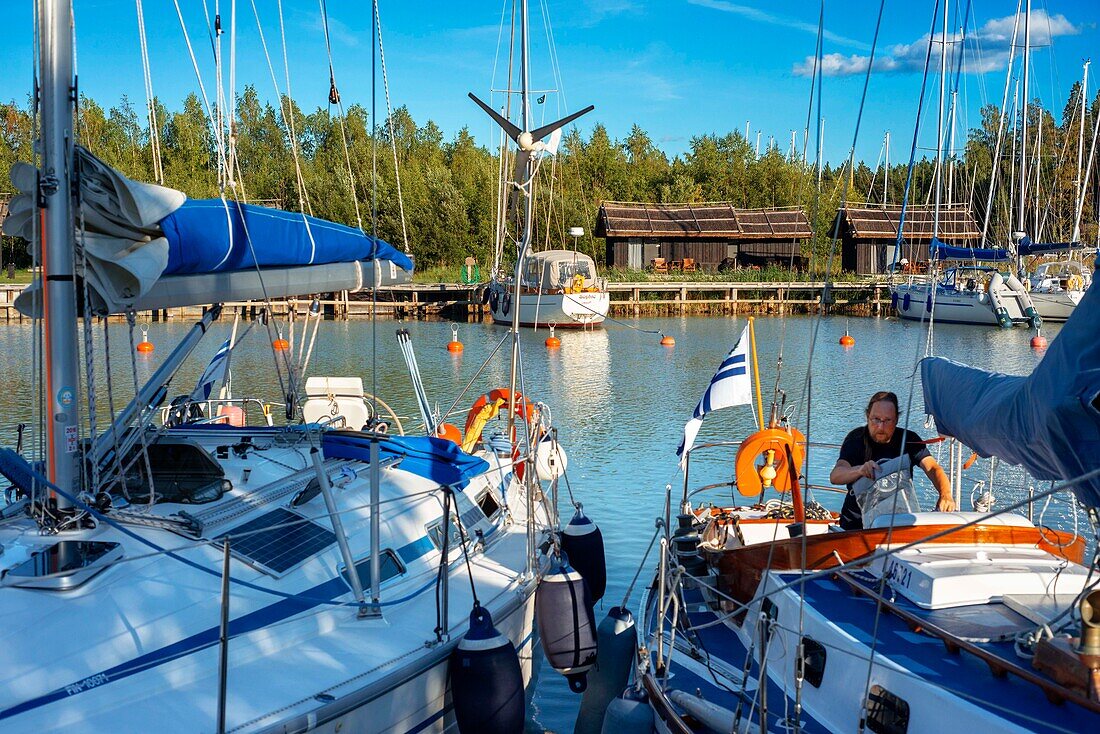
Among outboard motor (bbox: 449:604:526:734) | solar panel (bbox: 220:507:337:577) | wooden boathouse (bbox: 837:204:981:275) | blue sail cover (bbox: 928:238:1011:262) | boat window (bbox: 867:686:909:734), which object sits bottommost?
outboard motor (bbox: 449:604:526:734)

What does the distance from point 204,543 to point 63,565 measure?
1.12 metres

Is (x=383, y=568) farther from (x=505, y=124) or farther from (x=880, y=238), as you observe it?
(x=880, y=238)

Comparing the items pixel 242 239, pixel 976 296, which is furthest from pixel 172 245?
pixel 976 296

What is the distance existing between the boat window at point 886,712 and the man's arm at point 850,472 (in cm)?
208

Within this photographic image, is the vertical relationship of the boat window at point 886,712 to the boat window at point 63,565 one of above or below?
below

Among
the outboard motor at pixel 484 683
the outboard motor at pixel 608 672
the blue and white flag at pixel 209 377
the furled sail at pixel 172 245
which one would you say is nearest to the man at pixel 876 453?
the outboard motor at pixel 608 672

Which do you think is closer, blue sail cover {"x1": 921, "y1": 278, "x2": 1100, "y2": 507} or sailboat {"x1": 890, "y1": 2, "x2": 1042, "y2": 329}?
blue sail cover {"x1": 921, "y1": 278, "x2": 1100, "y2": 507}

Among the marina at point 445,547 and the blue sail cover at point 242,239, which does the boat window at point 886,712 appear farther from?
the blue sail cover at point 242,239

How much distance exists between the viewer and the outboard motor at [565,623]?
306 inches

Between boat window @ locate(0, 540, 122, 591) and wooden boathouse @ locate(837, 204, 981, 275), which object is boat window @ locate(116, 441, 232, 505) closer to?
boat window @ locate(0, 540, 122, 591)

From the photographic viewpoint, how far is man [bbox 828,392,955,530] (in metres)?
7.04

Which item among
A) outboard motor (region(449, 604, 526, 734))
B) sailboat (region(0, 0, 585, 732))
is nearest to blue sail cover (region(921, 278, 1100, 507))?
outboard motor (region(449, 604, 526, 734))

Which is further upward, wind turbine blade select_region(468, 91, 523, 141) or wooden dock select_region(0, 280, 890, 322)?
wind turbine blade select_region(468, 91, 523, 141)

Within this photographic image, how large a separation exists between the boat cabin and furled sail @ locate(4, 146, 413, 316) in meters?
32.4
